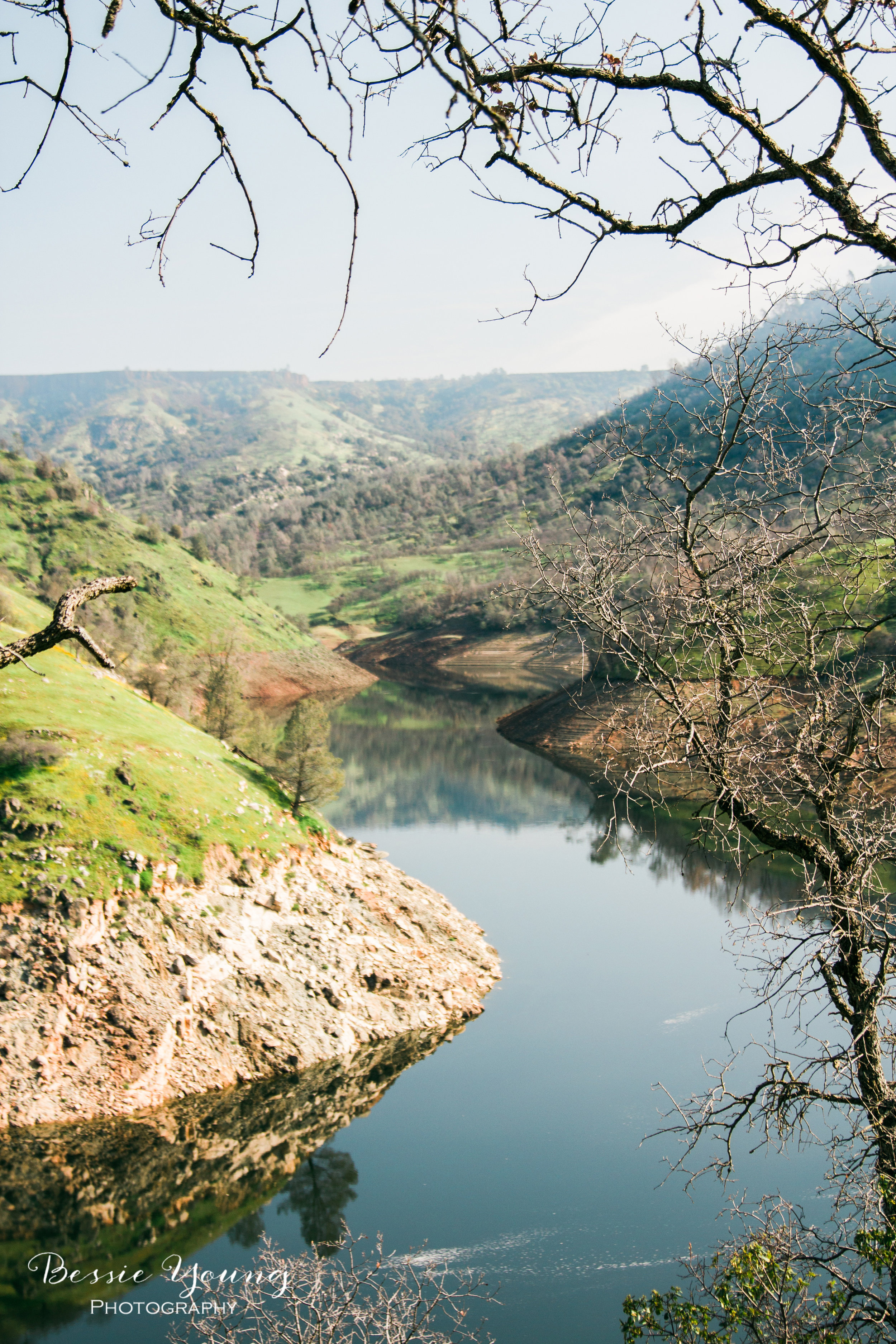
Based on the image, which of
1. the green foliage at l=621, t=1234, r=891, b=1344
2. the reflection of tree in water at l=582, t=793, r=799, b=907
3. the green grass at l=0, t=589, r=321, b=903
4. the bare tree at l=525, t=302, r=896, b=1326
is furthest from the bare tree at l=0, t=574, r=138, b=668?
the reflection of tree in water at l=582, t=793, r=799, b=907

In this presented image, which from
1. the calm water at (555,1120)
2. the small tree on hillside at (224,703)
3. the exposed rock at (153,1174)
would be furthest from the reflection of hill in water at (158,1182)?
the small tree on hillside at (224,703)

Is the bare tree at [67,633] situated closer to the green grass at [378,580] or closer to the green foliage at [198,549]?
the green foliage at [198,549]

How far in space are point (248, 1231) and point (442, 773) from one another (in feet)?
82.1

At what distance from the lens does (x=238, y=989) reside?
13164 millimetres

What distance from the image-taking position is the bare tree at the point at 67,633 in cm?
370

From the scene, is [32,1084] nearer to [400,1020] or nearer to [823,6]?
[400,1020]

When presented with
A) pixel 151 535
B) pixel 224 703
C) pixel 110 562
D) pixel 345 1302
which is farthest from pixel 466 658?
pixel 345 1302

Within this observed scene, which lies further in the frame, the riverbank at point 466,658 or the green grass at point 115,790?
the riverbank at point 466,658

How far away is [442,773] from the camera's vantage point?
35188mm

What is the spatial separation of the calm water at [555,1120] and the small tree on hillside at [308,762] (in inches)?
181

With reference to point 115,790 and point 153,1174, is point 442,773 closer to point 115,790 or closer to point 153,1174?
point 115,790

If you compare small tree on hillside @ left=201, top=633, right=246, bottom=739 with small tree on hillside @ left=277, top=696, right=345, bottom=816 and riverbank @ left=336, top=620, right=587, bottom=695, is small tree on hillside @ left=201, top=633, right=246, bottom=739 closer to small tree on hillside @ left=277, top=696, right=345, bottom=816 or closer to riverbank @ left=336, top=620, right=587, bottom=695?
small tree on hillside @ left=277, top=696, right=345, bottom=816

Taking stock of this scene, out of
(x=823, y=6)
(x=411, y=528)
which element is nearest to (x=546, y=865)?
(x=823, y=6)

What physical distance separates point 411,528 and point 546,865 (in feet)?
322
